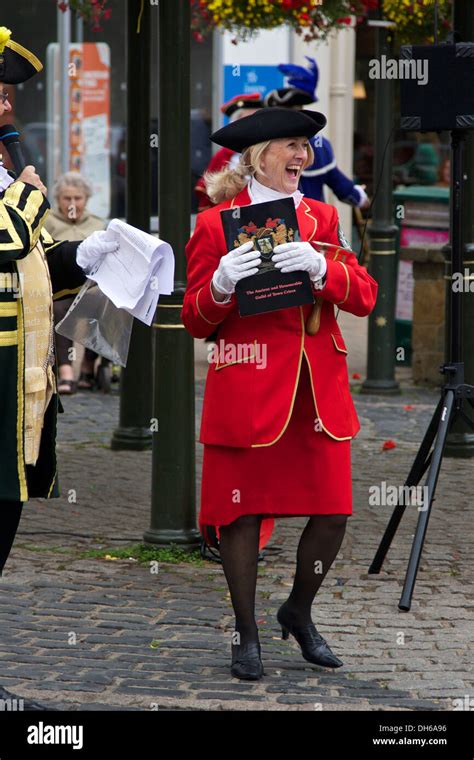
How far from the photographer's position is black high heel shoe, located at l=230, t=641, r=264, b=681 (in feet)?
16.3

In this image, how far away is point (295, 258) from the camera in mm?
4762

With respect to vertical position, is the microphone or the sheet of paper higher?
the microphone

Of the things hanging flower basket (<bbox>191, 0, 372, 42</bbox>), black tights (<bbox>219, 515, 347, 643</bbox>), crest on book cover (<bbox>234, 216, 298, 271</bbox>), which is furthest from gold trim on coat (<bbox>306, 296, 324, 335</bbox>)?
hanging flower basket (<bbox>191, 0, 372, 42</bbox>)

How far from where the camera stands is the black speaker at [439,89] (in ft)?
19.6

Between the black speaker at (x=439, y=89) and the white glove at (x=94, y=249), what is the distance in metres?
1.60

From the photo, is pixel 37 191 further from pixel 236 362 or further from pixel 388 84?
pixel 388 84

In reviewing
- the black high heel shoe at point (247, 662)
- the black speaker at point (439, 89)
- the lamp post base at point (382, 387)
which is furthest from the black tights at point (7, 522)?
the lamp post base at point (382, 387)

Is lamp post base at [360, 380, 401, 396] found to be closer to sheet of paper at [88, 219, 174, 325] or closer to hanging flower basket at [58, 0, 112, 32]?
hanging flower basket at [58, 0, 112, 32]

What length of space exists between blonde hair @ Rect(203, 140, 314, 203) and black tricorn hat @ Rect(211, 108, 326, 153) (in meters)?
0.03

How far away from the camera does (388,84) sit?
35.5 ft

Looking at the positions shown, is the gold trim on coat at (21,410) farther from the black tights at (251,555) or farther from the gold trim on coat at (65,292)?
the black tights at (251,555)

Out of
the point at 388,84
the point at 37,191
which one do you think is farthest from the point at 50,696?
the point at 388,84

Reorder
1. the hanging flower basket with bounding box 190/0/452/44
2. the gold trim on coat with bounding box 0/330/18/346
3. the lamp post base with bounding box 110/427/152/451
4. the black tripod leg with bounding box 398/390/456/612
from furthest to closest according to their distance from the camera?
1. the hanging flower basket with bounding box 190/0/452/44
2. the lamp post base with bounding box 110/427/152/451
3. the black tripod leg with bounding box 398/390/456/612
4. the gold trim on coat with bounding box 0/330/18/346
